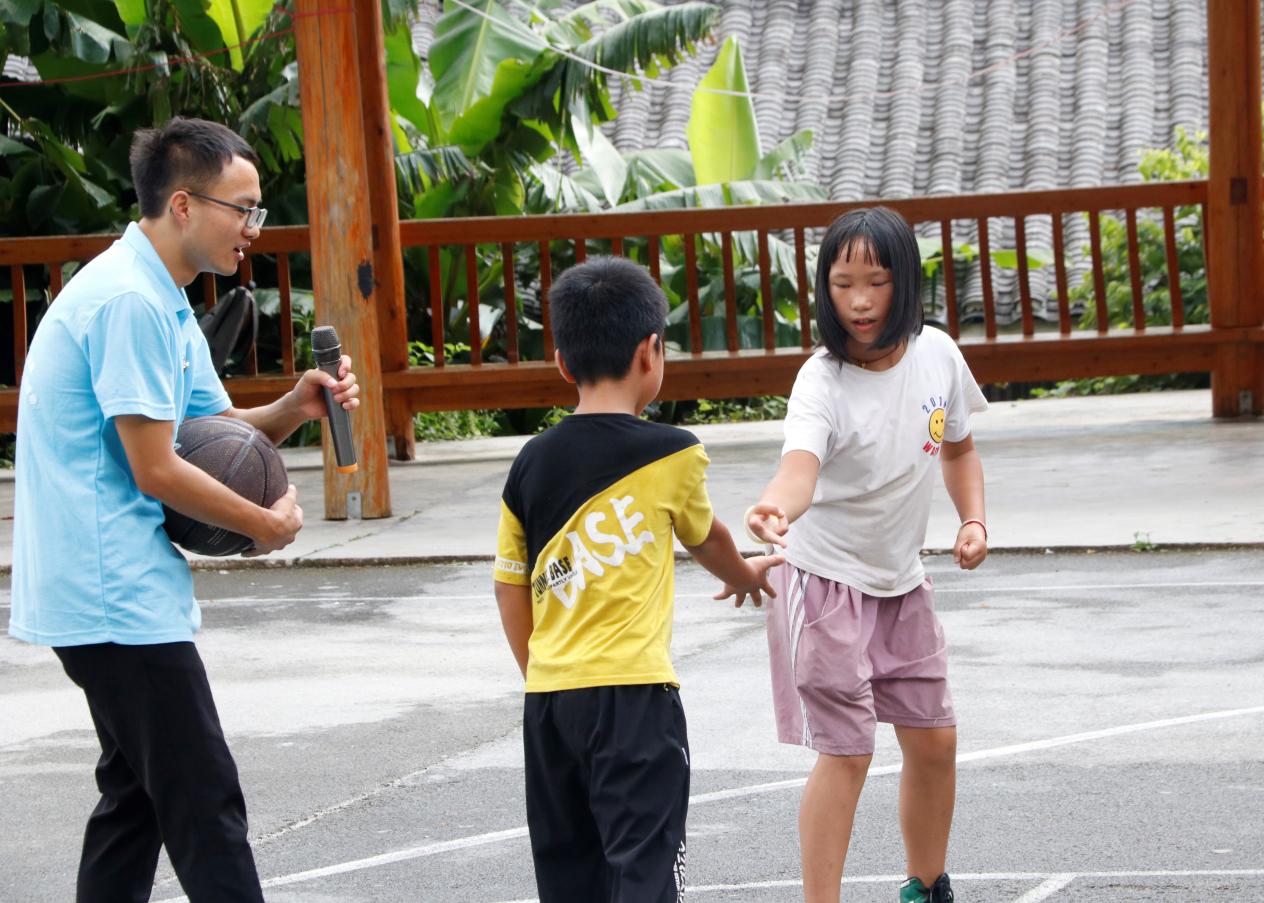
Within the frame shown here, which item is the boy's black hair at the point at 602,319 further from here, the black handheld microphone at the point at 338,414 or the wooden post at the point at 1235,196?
the wooden post at the point at 1235,196

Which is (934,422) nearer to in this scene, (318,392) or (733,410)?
(318,392)

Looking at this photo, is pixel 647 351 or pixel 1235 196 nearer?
pixel 647 351

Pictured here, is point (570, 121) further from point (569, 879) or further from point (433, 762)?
point (569, 879)

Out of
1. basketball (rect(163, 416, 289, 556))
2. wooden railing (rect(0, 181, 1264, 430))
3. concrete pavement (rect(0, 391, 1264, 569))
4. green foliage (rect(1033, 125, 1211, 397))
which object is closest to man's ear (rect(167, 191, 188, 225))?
basketball (rect(163, 416, 289, 556))

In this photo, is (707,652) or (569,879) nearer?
(569,879)

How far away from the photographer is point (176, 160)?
3.47 meters

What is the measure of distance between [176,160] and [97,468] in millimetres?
600

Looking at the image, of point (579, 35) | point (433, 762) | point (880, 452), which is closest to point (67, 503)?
point (880, 452)

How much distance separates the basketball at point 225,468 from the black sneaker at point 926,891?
1554mm

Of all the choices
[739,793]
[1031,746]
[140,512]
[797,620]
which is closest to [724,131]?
[1031,746]

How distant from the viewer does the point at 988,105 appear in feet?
77.7

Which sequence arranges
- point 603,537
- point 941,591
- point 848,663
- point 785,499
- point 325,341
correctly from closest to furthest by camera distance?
point 603,537
point 785,499
point 848,663
point 325,341
point 941,591

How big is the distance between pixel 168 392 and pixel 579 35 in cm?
1348

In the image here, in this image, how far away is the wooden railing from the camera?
1167 cm
